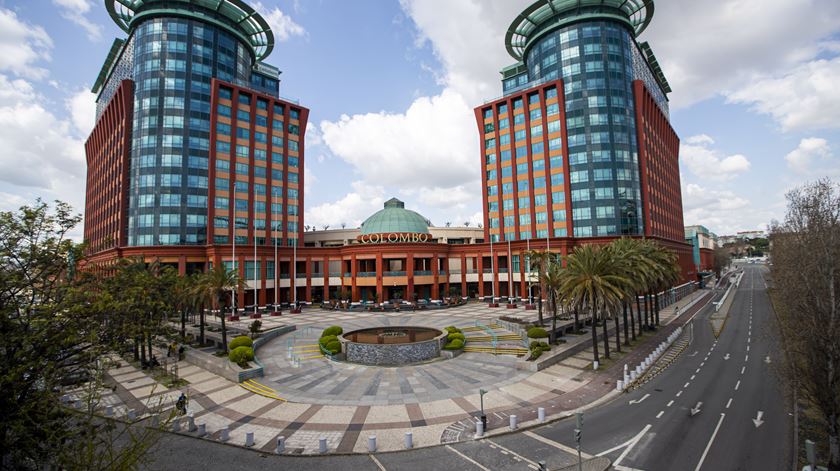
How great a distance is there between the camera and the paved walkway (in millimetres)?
22016

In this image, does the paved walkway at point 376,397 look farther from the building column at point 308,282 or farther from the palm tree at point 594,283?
the building column at point 308,282

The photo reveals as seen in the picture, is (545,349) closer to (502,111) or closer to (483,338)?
(483,338)

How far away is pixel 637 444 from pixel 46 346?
85.8 ft

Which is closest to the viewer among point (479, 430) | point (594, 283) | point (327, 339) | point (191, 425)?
point (479, 430)

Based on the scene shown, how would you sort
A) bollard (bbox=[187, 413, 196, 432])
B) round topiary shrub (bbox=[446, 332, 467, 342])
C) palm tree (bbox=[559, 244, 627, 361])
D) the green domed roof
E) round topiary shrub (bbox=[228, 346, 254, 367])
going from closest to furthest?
1. bollard (bbox=[187, 413, 196, 432])
2. round topiary shrub (bbox=[228, 346, 254, 367])
3. palm tree (bbox=[559, 244, 627, 361])
4. round topiary shrub (bbox=[446, 332, 467, 342])
5. the green domed roof

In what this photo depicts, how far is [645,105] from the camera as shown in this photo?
81.2m

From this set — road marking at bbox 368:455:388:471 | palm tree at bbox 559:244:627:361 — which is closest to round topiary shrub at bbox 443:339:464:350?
palm tree at bbox 559:244:627:361

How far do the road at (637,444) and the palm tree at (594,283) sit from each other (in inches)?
289

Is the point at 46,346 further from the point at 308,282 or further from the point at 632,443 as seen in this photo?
the point at 308,282

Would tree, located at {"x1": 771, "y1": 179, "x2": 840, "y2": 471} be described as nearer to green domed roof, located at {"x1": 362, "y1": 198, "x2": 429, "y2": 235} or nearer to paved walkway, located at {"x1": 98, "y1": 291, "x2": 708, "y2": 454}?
paved walkway, located at {"x1": 98, "y1": 291, "x2": 708, "y2": 454}

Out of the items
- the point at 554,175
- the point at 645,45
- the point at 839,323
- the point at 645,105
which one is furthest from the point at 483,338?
the point at 645,45

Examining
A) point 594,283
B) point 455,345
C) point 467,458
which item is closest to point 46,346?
point 467,458

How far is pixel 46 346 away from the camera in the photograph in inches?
429

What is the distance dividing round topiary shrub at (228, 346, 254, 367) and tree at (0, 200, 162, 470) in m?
20.4
